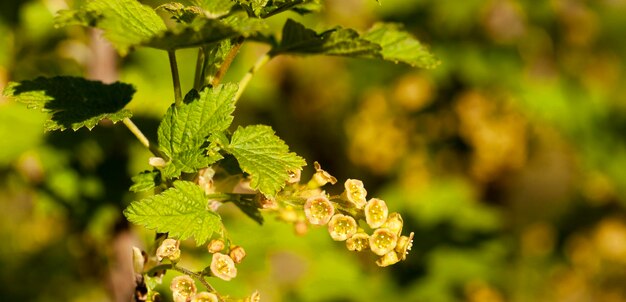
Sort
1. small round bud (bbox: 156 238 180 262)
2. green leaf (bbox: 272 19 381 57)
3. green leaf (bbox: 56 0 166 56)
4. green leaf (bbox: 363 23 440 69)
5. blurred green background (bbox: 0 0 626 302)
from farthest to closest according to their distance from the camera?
blurred green background (bbox: 0 0 626 302)
green leaf (bbox: 363 23 440 69)
green leaf (bbox: 272 19 381 57)
small round bud (bbox: 156 238 180 262)
green leaf (bbox: 56 0 166 56)

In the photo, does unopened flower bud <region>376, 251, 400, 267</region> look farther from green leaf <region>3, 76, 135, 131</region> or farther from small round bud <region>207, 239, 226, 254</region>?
green leaf <region>3, 76, 135, 131</region>

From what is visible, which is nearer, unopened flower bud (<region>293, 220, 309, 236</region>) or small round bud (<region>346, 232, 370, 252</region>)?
small round bud (<region>346, 232, 370, 252</region>)

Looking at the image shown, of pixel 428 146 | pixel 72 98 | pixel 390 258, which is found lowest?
pixel 428 146

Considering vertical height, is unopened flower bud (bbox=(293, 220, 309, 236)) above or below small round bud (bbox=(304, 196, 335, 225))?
below

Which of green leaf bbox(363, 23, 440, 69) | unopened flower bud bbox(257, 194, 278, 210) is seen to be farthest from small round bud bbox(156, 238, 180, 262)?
green leaf bbox(363, 23, 440, 69)

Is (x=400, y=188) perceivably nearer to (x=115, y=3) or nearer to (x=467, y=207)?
(x=467, y=207)

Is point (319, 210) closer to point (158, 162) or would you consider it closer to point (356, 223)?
point (356, 223)

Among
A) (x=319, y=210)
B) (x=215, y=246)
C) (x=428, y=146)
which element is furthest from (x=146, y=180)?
(x=428, y=146)
